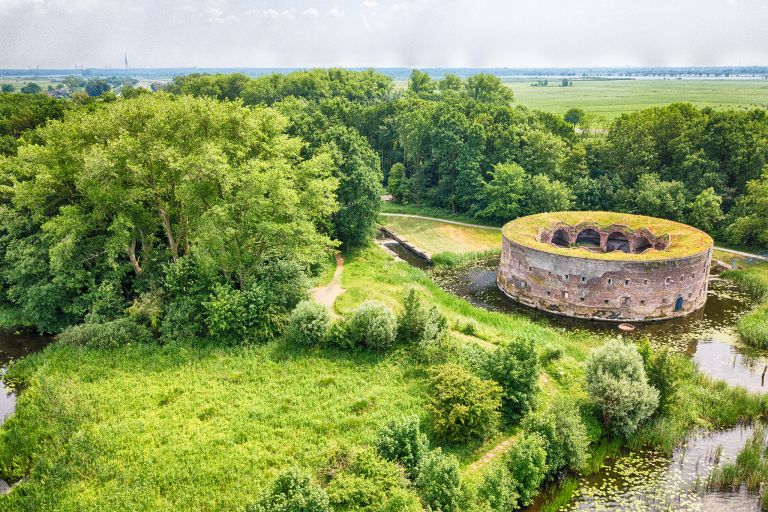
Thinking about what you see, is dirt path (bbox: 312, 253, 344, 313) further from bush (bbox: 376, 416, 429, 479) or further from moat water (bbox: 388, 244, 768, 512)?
bush (bbox: 376, 416, 429, 479)

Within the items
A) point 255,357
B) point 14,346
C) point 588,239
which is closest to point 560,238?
point 588,239

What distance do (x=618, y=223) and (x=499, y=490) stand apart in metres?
34.7

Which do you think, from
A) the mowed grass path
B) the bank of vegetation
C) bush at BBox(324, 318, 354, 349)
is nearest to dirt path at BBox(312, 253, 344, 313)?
the bank of vegetation

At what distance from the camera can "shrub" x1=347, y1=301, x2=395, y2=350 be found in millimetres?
30031

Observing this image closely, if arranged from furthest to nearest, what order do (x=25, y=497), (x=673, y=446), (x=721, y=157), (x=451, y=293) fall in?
(x=721, y=157)
(x=451, y=293)
(x=673, y=446)
(x=25, y=497)

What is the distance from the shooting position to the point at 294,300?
34188 millimetres

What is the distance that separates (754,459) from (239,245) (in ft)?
96.3

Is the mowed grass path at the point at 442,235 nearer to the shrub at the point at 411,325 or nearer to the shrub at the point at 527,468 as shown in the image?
the shrub at the point at 411,325

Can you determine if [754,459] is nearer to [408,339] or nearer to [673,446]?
[673,446]

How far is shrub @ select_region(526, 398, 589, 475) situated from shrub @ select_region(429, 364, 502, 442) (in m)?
1.84

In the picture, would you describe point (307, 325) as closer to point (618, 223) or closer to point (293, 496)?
point (293, 496)

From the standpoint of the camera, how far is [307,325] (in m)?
30.8

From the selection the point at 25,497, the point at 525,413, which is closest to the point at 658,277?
the point at 525,413

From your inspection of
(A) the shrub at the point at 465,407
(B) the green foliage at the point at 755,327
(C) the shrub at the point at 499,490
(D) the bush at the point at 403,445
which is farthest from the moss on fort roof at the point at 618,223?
Answer: (D) the bush at the point at 403,445
